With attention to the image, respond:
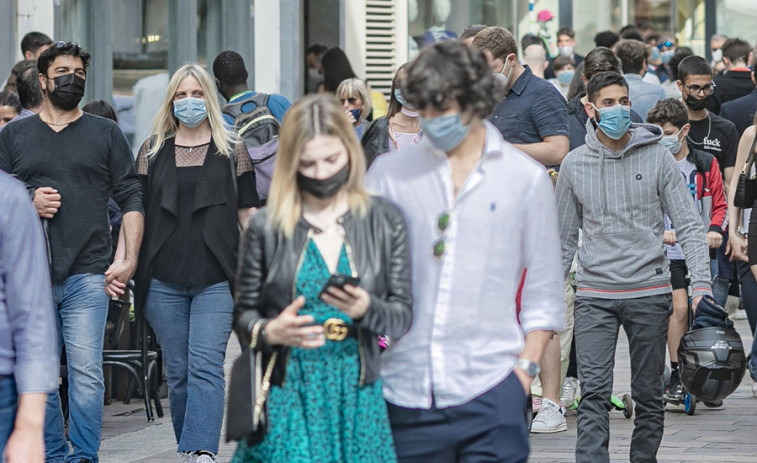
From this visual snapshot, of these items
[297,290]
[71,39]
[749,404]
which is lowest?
[749,404]

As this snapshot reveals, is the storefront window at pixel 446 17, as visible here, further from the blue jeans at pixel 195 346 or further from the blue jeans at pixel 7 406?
the blue jeans at pixel 7 406

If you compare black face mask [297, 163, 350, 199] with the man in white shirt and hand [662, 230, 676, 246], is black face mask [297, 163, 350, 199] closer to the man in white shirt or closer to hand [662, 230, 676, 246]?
the man in white shirt

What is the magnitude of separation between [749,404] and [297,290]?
6.29 metres

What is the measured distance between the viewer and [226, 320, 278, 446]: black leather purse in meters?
3.95

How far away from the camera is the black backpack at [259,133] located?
836 cm

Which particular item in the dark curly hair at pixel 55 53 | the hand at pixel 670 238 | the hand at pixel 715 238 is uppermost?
the dark curly hair at pixel 55 53

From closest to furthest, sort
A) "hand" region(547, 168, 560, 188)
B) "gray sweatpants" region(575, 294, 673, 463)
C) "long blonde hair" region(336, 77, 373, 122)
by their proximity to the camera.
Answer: "gray sweatpants" region(575, 294, 673, 463) → "hand" region(547, 168, 560, 188) → "long blonde hair" region(336, 77, 373, 122)

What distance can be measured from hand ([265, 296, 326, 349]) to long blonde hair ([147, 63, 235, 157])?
3582 millimetres

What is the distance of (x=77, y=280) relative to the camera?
7.43 metres

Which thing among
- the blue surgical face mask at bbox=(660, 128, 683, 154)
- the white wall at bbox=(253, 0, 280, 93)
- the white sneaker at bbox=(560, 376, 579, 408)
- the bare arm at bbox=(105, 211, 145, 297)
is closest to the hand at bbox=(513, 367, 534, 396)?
the bare arm at bbox=(105, 211, 145, 297)

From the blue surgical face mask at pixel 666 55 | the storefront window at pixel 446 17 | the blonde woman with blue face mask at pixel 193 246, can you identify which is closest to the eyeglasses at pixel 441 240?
the blonde woman with blue face mask at pixel 193 246

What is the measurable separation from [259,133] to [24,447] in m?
4.73

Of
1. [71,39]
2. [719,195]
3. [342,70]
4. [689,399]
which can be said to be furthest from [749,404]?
[71,39]

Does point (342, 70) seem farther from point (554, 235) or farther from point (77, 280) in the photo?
point (554, 235)
